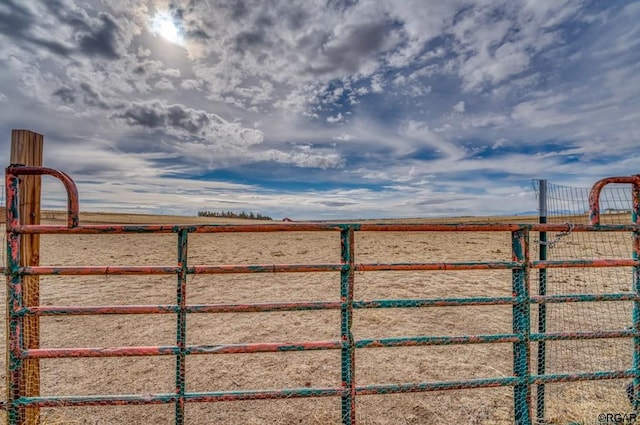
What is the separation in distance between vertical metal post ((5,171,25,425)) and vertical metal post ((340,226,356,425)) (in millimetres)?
2417

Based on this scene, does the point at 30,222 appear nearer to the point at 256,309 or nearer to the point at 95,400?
the point at 95,400

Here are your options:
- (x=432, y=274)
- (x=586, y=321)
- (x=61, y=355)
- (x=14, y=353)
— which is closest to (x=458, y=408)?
(x=61, y=355)

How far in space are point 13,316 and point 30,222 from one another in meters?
0.78

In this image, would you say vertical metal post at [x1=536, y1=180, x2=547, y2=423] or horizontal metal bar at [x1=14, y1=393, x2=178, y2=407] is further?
vertical metal post at [x1=536, y1=180, x2=547, y2=423]

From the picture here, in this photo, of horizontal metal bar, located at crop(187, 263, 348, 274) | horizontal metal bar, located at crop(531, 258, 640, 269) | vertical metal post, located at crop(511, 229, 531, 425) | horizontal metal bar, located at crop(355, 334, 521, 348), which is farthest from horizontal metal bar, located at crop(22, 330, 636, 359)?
horizontal metal bar, located at crop(531, 258, 640, 269)

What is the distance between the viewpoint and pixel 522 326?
2.99 metres

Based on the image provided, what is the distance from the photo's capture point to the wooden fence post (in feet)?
9.55

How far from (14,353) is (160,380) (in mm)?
2068

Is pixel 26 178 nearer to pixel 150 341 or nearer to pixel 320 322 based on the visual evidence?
pixel 150 341

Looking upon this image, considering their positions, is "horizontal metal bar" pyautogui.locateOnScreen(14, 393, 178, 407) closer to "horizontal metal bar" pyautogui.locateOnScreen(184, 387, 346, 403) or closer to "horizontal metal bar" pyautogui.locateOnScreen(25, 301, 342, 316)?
"horizontal metal bar" pyautogui.locateOnScreen(184, 387, 346, 403)

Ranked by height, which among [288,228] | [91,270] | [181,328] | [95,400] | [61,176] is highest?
[61,176]

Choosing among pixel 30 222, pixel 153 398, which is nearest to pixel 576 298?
pixel 153 398

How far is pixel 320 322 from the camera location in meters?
6.54

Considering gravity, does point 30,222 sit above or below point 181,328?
above
